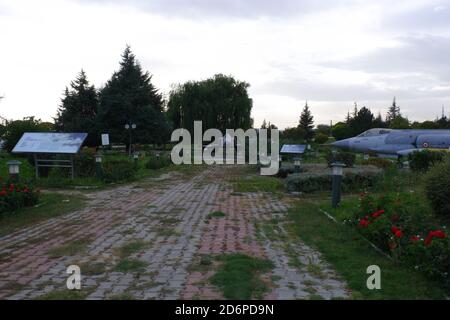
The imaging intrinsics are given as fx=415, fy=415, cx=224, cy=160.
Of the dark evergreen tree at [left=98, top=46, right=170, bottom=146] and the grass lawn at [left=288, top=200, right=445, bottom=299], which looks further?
the dark evergreen tree at [left=98, top=46, right=170, bottom=146]

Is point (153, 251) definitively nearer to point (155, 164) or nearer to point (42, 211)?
point (42, 211)

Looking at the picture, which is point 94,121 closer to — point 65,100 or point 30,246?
point 65,100

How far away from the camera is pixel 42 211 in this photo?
8289mm

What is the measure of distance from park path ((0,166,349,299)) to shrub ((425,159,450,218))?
2517mm

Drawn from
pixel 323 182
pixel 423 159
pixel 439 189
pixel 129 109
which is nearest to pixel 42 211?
pixel 323 182

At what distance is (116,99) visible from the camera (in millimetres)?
34938

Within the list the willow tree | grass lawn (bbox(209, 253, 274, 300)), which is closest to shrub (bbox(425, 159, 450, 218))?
grass lawn (bbox(209, 253, 274, 300))

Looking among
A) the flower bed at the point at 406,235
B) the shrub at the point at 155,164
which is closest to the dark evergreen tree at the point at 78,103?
the shrub at the point at 155,164

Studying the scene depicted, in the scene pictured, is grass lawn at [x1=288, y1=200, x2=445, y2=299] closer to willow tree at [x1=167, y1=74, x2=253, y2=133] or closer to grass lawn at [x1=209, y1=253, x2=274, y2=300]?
grass lawn at [x1=209, y1=253, x2=274, y2=300]

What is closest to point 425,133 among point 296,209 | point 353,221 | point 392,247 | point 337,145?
point 337,145

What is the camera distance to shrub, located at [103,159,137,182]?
1383 cm

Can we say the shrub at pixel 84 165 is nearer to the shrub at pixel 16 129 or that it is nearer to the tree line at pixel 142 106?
the shrub at pixel 16 129

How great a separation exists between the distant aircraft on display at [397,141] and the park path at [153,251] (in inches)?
633

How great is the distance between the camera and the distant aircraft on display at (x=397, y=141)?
Result: 22395 millimetres
